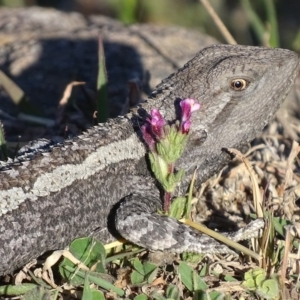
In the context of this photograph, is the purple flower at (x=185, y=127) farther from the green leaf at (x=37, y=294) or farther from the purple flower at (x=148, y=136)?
the green leaf at (x=37, y=294)

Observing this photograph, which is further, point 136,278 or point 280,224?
point 280,224

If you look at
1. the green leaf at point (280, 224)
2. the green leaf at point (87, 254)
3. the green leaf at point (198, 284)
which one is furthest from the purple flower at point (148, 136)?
the green leaf at point (280, 224)

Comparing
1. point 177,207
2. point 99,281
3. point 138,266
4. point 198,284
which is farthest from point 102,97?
point 198,284

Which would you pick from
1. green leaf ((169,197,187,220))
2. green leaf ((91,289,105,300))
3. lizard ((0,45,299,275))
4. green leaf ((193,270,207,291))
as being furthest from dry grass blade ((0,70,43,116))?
green leaf ((193,270,207,291))

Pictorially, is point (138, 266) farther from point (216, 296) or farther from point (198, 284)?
point (216, 296)

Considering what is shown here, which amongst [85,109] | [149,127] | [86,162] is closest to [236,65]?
[149,127]

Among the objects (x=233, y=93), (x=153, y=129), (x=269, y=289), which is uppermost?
(x=233, y=93)
